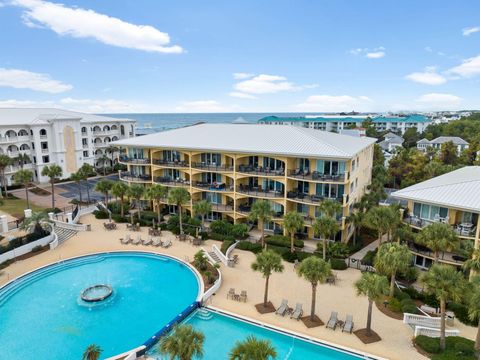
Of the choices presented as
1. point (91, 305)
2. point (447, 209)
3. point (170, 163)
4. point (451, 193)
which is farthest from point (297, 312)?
point (170, 163)

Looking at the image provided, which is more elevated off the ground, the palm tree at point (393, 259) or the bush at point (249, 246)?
the palm tree at point (393, 259)

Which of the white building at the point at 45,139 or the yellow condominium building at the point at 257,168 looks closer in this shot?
the yellow condominium building at the point at 257,168

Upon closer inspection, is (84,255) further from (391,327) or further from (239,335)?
(391,327)

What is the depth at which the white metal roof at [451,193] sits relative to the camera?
29125 millimetres

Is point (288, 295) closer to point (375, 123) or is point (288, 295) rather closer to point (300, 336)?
point (300, 336)

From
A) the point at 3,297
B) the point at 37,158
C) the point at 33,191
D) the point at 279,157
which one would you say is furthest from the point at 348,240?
the point at 37,158

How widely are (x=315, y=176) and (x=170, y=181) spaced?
20245 millimetres

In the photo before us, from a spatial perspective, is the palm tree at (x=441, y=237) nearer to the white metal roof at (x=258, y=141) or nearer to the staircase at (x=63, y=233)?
the white metal roof at (x=258, y=141)

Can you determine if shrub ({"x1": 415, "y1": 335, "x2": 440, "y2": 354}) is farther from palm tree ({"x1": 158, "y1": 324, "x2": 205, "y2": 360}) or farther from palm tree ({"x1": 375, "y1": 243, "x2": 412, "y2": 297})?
palm tree ({"x1": 158, "y1": 324, "x2": 205, "y2": 360})

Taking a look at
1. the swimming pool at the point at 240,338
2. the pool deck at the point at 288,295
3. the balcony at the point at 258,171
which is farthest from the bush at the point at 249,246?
the swimming pool at the point at 240,338

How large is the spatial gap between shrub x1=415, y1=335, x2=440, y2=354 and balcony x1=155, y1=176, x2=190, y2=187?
3170 centimetres

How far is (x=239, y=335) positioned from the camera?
23719 millimetres

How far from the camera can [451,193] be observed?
31.1 meters

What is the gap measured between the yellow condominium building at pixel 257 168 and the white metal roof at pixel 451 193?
23.4 ft
